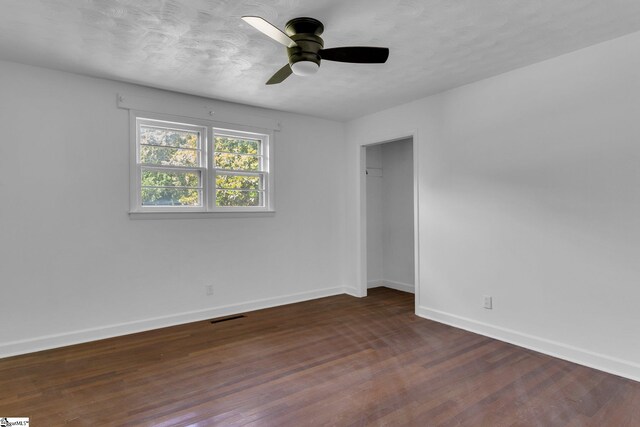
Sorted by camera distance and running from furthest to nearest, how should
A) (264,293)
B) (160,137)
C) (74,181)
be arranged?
(264,293)
(160,137)
(74,181)

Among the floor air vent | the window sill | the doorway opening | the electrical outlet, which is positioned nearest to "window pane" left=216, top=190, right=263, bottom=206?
the window sill

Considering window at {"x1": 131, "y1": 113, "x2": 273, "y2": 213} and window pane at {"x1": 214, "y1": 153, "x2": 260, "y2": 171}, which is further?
window pane at {"x1": 214, "y1": 153, "x2": 260, "y2": 171}

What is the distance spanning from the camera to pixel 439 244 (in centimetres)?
404

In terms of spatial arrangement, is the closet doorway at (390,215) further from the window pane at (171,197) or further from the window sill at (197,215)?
the window pane at (171,197)

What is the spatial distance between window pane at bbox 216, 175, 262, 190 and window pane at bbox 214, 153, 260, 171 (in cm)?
11

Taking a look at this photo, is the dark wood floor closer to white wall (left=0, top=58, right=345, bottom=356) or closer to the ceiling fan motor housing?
white wall (left=0, top=58, right=345, bottom=356)

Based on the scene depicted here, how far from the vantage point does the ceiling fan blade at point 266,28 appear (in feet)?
6.51

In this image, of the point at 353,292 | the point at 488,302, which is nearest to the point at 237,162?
the point at 353,292

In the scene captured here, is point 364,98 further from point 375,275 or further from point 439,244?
point 375,275

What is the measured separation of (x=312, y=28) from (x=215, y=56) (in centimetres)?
101

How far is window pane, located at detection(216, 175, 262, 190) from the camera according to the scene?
4383 mm

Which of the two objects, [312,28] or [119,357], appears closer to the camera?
[312,28]

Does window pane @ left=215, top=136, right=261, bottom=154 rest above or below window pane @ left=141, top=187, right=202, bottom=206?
above

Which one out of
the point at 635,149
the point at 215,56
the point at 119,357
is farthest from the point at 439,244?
the point at 119,357
